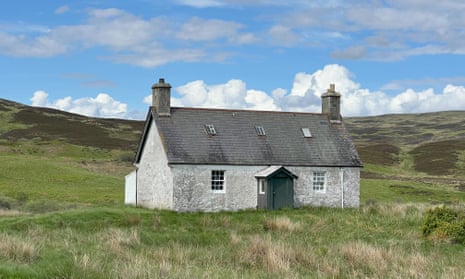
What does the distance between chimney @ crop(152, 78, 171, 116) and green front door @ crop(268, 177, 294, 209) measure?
7952 mm

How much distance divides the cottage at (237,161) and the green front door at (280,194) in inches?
2.4

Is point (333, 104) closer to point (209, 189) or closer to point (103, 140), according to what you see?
point (209, 189)

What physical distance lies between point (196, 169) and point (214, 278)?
78.3 feet

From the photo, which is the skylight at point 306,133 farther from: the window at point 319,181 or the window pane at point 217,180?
the window pane at point 217,180

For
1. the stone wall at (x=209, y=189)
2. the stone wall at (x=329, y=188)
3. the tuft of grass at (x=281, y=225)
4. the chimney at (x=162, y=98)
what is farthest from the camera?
the stone wall at (x=329, y=188)

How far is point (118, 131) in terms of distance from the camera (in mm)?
101875

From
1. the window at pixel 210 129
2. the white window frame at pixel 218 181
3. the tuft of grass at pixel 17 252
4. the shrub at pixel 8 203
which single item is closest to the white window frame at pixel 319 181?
the white window frame at pixel 218 181

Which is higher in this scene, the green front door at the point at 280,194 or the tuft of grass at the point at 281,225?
the green front door at the point at 280,194

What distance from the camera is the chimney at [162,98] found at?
37969 mm

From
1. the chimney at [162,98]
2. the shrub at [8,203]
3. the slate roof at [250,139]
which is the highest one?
the chimney at [162,98]

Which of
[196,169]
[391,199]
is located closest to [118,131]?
[391,199]

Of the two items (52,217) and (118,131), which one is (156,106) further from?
(118,131)

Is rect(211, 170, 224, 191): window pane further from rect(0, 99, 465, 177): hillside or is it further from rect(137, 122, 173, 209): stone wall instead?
rect(0, 99, 465, 177): hillside

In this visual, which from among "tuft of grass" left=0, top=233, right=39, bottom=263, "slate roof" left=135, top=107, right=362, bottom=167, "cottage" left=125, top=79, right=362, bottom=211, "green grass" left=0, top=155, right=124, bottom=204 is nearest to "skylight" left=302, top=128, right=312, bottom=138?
"cottage" left=125, top=79, right=362, bottom=211
